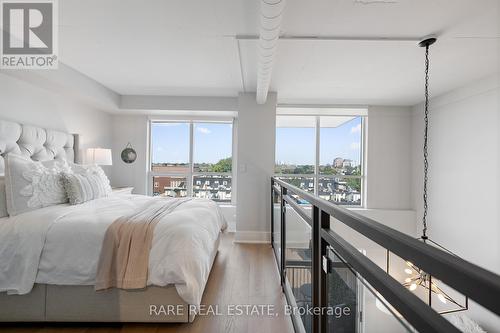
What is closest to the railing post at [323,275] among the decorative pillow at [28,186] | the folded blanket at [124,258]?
the folded blanket at [124,258]

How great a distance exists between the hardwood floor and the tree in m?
1.89

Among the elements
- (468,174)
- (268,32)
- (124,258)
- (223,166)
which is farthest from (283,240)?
(468,174)

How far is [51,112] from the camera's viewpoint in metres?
3.26

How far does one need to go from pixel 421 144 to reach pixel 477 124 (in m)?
1.06

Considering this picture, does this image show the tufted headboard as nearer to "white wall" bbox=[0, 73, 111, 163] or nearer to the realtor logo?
"white wall" bbox=[0, 73, 111, 163]

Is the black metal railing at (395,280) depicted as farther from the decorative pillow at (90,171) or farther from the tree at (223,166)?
the tree at (223,166)

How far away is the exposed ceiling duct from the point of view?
154cm

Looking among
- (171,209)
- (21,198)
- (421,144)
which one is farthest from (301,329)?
(421,144)

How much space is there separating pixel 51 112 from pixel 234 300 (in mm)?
3236

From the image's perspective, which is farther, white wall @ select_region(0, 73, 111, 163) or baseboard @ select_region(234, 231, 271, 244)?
baseboard @ select_region(234, 231, 271, 244)

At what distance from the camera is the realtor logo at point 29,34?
6.46ft

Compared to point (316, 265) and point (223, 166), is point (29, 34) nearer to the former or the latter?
point (316, 265)

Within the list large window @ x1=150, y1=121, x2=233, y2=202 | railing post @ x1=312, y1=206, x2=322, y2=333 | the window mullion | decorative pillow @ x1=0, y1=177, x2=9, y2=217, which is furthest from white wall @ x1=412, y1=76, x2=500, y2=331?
decorative pillow @ x1=0, y1=177, x2=9, y2=217

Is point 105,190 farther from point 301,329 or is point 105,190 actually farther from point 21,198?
point 301,329
